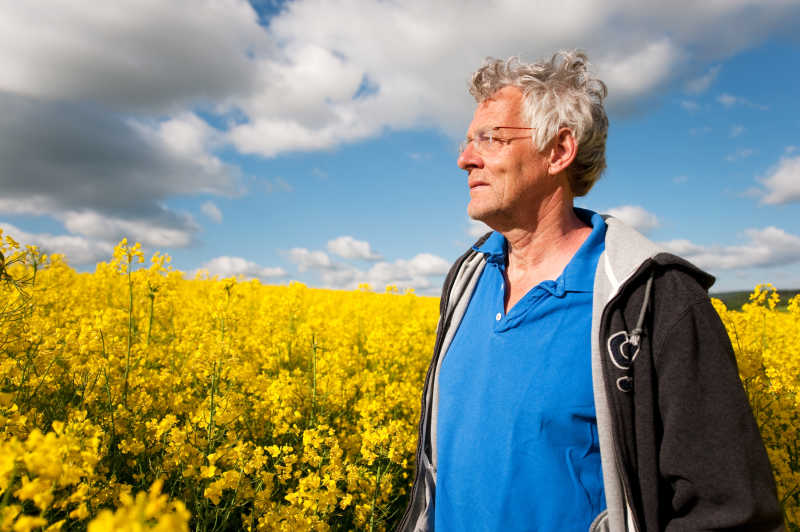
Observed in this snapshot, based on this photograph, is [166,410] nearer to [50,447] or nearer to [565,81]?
[50,447]

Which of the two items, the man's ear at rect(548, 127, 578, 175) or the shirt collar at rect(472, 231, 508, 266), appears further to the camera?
the shirt collar at rect(472, 231, 508, 266)

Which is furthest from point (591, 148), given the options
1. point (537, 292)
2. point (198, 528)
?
point (198, 528)

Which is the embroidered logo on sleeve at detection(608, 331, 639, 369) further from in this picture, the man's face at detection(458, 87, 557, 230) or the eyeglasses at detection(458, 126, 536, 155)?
the eyeglasses at detection(458, 126, 536, 155)

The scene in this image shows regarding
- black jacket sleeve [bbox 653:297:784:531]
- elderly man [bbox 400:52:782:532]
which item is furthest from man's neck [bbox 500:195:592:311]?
black jacket sleeve [bbox 653:297:784:531]

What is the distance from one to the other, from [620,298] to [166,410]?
319cm

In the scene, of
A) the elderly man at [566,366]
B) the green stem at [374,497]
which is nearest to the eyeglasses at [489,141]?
the elderly man at [566,366]

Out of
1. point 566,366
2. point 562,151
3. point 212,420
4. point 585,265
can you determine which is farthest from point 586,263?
point 212,420

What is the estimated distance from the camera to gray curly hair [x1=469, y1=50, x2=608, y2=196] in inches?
81.8

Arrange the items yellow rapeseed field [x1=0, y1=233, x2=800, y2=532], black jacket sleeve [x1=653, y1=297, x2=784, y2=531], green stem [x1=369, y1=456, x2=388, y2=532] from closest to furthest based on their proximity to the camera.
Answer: black jacket sleeve [x1=653, y1=297, x2=784, y2=531], yellow rapeseed field [x1=0, y1=233, x2=800, y2=532], green stem [x1=369, y1=456, x2=388, y2=532]

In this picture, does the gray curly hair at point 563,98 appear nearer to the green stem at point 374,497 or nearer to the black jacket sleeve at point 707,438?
the black jacket sleeve at point 707,438

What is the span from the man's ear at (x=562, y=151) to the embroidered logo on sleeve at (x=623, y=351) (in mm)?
847

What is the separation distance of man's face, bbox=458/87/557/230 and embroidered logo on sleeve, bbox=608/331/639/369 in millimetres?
752

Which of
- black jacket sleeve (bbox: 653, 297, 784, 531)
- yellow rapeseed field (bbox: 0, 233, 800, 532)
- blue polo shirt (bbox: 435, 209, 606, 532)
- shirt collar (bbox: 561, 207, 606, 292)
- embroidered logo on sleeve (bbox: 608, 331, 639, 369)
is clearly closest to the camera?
black jacket sleeve (bbox: 653, 297, 784, 531)

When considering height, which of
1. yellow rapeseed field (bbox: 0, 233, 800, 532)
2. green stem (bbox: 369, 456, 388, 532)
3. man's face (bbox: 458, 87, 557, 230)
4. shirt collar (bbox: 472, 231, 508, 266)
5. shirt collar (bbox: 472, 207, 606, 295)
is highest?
man's face (bbox: 458, 87, 557, 230)
